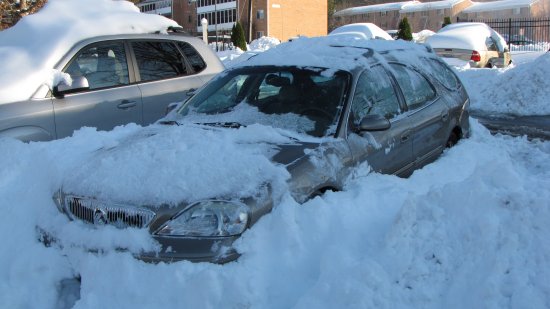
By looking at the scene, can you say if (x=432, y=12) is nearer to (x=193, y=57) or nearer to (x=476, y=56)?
(x=476, y=56)

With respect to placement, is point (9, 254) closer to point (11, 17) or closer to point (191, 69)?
point (191, 69)

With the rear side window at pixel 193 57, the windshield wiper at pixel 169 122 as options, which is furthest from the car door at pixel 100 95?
the windshield wiper at pixel 169 122

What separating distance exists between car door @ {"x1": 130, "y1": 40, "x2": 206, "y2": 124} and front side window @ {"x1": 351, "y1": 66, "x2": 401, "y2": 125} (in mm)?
2624

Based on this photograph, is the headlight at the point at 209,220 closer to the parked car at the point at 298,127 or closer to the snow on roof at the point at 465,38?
the parked car at the point at 298,127

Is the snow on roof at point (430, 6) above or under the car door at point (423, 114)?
above

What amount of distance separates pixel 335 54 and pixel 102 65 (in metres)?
2.64

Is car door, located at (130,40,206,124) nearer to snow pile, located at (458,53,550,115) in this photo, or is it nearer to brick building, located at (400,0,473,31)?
snow pile, located at (458,53,550,115)

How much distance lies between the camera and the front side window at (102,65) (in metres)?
5.84

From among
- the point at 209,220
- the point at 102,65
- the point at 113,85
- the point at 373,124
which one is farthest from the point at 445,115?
the point at 102,65

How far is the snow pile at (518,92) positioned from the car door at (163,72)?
646 cm

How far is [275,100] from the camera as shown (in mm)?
4590

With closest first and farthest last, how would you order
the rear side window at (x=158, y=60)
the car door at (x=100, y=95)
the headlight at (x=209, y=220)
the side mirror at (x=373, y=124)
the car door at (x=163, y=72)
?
1. the headlight at (x=209, y=220)
2. the side mirror at (x=373, y=124)
3. the car door at (x=100, y=95)
4. the car door at (x=163, y=72)
5. the rear side window at (x=158, y=60)

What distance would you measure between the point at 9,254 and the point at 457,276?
8.91 ft

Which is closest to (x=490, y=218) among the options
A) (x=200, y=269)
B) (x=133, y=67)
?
(x=200, y=269)
